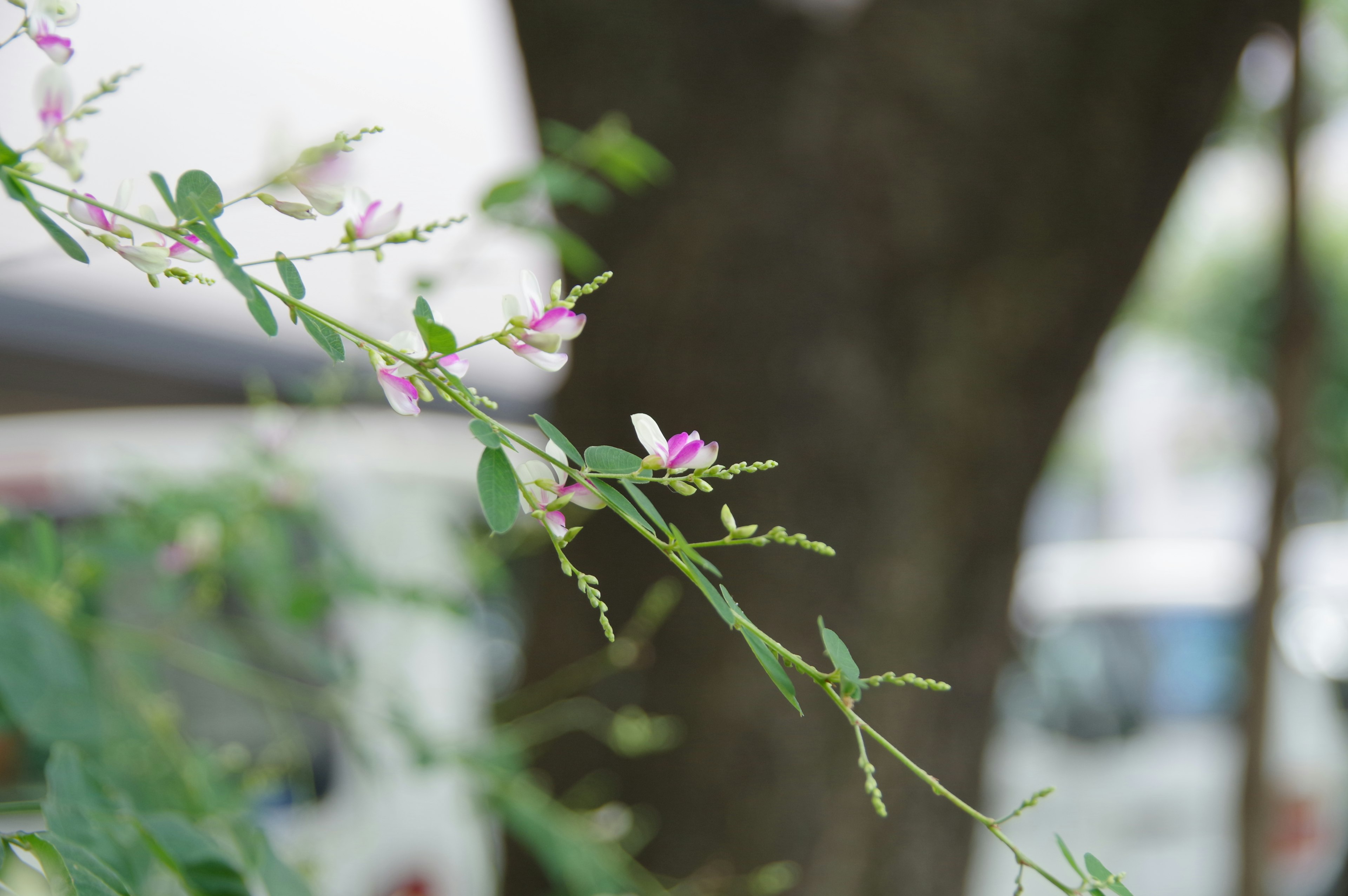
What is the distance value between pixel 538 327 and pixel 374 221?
0.27 feet

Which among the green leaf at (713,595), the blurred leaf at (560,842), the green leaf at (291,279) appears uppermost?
the green leaf at (291,279)

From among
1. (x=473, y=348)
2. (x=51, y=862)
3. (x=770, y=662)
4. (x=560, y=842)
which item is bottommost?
(x=560, y=842)

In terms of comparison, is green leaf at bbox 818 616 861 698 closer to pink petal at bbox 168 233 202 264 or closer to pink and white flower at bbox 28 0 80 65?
pink petal at bbox 168 233 202 264

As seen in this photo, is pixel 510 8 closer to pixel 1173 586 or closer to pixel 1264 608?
pixel 1264 608

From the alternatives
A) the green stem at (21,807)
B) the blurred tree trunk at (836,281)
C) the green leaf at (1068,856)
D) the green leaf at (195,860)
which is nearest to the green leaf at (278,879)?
the green leaf at (195,860)

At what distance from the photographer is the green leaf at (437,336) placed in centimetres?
37

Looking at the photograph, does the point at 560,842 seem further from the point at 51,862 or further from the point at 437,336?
the point at 437,336

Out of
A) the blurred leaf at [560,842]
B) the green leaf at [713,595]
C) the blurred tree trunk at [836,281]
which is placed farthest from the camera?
the blurred tree trunk at [836,281]

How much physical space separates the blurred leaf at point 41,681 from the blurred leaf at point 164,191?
38 centimetres

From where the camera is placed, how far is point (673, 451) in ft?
1.31

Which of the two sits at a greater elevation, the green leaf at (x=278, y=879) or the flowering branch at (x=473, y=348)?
the flowering branch at (x=473, y=348)

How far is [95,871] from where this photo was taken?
0.48 m

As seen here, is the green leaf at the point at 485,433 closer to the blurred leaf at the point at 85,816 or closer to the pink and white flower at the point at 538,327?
the pink and white flower at the point at 538,327

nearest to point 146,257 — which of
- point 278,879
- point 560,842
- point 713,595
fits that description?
point 713,595
